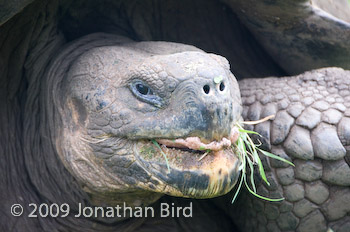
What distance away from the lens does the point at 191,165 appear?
185 centimetres

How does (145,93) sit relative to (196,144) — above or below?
above

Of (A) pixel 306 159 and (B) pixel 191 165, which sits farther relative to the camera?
(A) pixel 306 159

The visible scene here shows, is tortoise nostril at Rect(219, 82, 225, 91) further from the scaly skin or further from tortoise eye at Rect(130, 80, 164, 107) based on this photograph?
the scaly skin

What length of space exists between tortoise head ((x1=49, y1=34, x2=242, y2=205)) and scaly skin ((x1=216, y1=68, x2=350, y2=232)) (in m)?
0.36

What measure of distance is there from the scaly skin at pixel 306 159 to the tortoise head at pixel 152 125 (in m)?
0.36

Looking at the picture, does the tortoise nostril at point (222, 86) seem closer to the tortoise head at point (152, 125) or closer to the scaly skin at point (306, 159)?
the tortoise head at point (152, 125)

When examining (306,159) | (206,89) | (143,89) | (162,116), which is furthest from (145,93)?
(306,159)

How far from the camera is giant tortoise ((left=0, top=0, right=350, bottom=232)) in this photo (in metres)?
1.88

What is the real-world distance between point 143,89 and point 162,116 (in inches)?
6.0

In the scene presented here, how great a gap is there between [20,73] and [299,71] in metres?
1.77

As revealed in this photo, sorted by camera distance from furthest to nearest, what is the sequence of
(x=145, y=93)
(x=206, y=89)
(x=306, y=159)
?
(x=306, y=159), (x=145, y=93), (x=206, y=89)

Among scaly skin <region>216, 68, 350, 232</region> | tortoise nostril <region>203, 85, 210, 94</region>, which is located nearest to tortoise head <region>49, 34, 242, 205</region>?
tortoise nostril <region>203, 85, 210, 94</region>

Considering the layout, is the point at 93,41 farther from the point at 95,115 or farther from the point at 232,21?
the point at 232,21

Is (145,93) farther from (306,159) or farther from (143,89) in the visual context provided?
(306,159)
